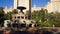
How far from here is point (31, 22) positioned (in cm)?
2105

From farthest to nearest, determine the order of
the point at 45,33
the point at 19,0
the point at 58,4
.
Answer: the point at 58,4, the point at 19,0, the point at 45,33

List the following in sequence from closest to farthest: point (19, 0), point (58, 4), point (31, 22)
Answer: point (31, 22) → point (19, 0) → point (58, 4)

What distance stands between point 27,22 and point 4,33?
1309 centimetres

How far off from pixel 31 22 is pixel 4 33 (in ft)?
42.8

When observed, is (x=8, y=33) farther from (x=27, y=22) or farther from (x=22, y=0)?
(x=22, y=0)

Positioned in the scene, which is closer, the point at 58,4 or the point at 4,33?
→ the point at 4,33

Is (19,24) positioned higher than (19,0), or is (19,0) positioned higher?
(19,0)

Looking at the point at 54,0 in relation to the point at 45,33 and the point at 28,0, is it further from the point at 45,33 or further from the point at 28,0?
the point at 45,33

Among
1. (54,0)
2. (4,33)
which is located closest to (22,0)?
(54,0)

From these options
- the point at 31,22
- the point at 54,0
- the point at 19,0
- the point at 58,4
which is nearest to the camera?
the point at 31,22

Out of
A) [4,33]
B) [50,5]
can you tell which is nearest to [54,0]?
[50,5]

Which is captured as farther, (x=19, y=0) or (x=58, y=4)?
(x=58, y=4)

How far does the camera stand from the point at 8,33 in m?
7.98

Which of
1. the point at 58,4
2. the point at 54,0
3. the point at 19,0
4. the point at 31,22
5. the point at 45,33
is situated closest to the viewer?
the point at 45,33
